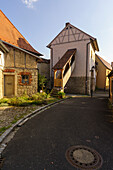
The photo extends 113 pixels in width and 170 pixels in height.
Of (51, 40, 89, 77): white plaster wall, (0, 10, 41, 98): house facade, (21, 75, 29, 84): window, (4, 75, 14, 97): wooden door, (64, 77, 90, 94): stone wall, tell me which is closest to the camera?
(0, 10, 41, 98): house facade

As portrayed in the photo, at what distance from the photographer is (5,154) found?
2.73 metres

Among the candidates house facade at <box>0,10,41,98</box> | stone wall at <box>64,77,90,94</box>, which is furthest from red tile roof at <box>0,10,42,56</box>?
stone wall at <box>64,77,90,94</box>

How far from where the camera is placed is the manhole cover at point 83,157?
2377 millimetres

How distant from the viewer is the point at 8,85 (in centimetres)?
999

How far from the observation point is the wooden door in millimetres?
9883

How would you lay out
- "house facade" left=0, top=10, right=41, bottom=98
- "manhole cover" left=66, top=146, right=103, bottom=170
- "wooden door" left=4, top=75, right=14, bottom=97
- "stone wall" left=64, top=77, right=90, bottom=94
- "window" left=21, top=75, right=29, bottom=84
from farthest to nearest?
1. "stone wall" left=64, top=77, right=90, bottom=94
2. "window" left=21, top=75, right=29, bottom=84
3. "wooden door" left=4, top=75, right=14, bottom=97
4. "house facade" left=0, top=10, right=41, bottom=98
5. "manhole cover" left=66, top=146, right=103, bottom=170

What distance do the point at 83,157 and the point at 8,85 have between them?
9346 mm

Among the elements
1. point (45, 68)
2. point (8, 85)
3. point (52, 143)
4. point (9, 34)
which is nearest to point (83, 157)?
point (52, 143)

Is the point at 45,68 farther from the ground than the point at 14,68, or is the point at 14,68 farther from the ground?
the point at 45,68

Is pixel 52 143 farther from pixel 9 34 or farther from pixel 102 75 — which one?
pixel 102 75

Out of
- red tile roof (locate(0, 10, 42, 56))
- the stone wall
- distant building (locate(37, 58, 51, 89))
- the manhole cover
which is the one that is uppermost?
red tile roof (locate(0, 10, 42, 56))

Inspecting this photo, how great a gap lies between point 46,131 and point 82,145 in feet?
4.88

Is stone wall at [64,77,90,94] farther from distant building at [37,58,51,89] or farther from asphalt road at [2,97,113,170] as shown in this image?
asphalt road at [2,97,113,170]

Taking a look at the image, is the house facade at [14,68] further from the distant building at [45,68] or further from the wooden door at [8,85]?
the distant building at [45,68]
